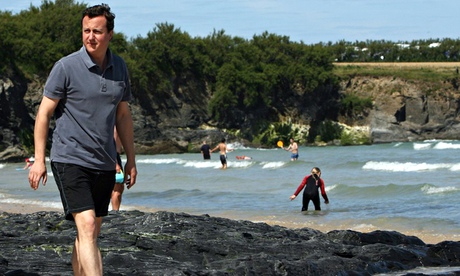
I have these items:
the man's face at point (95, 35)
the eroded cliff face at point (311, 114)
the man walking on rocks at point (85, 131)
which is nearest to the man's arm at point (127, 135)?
the man walking on rocks at point (85, 131)

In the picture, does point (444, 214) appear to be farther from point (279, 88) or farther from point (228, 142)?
point (279, 88)

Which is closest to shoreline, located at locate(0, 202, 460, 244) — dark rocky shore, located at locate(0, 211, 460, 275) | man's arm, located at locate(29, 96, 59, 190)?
dark rocky shore, located at locate(0, 211, 460, 275)

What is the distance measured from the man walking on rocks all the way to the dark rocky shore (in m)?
1.74

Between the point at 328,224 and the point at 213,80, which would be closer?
the point at 328,224

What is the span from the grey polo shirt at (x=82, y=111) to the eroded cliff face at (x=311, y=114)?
→ 179ft

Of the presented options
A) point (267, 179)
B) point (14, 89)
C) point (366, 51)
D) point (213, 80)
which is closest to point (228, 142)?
point (213, 80)

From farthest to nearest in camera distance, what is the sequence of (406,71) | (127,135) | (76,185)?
(406,71)
(127,135)
(76,185)

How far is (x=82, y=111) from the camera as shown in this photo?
5.45 metres

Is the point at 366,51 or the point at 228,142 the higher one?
the point at 366,51

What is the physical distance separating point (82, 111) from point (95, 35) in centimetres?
51

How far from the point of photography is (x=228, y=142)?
71938 millimetres

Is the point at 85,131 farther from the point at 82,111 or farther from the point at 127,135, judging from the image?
the point at 127,135

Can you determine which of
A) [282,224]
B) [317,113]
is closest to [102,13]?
[282,224]

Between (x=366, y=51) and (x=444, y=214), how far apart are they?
100 metres
